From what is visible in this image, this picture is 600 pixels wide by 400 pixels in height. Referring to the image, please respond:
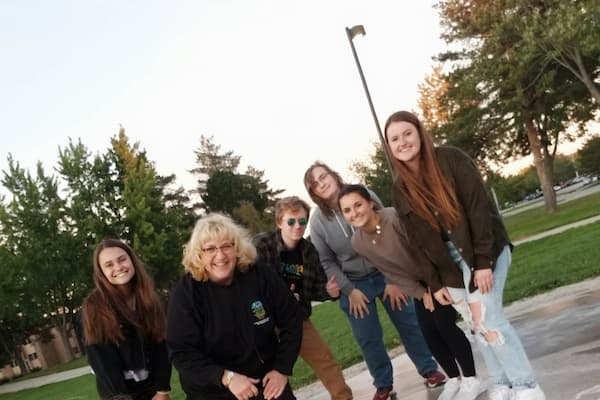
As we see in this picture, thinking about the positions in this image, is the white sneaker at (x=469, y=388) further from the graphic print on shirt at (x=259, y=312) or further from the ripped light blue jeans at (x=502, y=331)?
the graphic print on shirt at (x=259, y=312)

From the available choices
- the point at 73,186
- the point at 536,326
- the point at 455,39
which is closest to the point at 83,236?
the point at 73,186

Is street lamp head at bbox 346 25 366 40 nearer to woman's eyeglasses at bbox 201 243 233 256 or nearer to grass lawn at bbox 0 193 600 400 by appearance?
grass lawn at bbox 0 193 600 400

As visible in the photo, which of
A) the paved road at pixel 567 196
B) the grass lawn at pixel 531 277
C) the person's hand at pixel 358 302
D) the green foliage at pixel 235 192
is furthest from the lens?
the green foliage at pixel 235 192

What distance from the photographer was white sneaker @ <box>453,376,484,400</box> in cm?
407

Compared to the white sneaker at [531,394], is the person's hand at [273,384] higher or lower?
higher

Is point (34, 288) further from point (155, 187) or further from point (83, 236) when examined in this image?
point (155, 187)

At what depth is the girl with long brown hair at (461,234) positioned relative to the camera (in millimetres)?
3471

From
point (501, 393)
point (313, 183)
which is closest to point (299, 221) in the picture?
point (313, 183)

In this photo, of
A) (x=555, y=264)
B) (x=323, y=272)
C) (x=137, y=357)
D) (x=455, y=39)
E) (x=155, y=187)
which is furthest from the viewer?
(x=155, y=187)

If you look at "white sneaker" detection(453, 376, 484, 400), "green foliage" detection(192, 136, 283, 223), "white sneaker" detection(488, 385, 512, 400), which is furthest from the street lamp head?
"green foliage" detection(192, 136, 283, 223)

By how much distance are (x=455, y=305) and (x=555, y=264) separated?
23.0 feet

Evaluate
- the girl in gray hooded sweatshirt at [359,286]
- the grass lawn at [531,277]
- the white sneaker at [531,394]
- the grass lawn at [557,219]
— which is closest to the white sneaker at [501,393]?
the white sneaker at [531,394]

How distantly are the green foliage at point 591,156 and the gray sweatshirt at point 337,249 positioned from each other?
7422cm

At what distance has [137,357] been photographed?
3.73 metres
